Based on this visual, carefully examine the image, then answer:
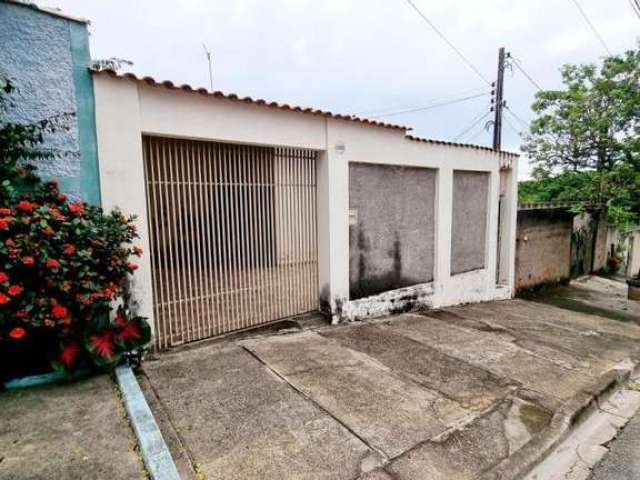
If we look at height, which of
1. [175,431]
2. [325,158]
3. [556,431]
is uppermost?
[325,158]

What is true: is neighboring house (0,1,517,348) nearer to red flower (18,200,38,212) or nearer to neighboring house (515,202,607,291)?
red flower (18,200,38,212)

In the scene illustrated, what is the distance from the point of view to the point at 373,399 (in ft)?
11.2

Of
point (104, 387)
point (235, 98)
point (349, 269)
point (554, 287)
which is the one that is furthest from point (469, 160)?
point (104, 387)

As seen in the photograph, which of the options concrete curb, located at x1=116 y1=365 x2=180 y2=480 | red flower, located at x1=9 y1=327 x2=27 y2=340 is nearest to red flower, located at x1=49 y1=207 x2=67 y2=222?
red flower, located at x1=9 y1=327 x2=27 y2=340

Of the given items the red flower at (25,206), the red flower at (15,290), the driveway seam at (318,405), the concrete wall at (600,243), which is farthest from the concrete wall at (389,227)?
the concrete wall at (600,243)

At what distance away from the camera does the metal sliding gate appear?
13.8ft

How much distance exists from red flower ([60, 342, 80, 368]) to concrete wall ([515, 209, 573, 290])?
994 centimetres

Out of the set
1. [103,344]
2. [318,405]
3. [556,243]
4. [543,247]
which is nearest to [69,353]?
[103,344]

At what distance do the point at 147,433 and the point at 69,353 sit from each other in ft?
4.33

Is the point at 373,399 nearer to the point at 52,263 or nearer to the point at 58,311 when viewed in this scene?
the point at 58,311

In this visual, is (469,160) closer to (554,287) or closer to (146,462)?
(554,287)

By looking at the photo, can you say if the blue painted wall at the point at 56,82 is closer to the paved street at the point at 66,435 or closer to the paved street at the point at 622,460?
the paved street at the point at 66,435

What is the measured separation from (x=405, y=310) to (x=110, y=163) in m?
5.35

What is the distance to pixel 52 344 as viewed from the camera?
3.41 m
